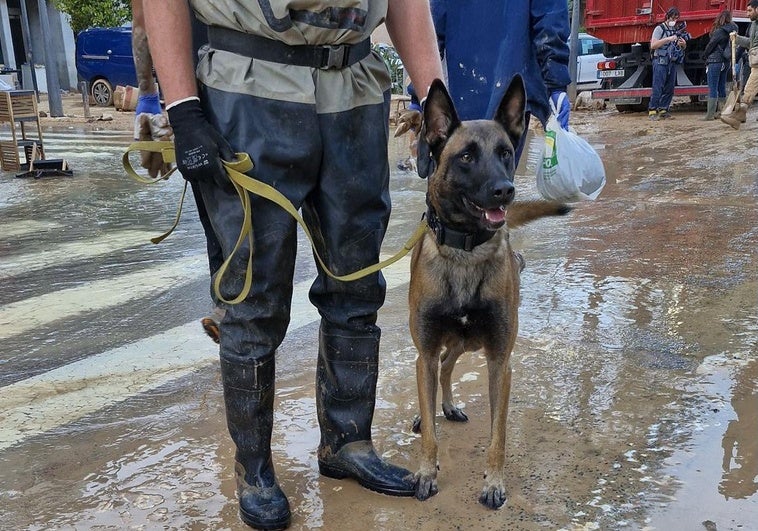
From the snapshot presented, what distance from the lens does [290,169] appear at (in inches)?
98.7

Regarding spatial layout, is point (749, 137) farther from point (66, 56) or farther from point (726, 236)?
point (66, 56)

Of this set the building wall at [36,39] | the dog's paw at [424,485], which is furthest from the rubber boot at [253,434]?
the building wall at [36,39]

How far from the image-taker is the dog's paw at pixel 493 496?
266 centimetres

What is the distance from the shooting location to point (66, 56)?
3186 centimetres

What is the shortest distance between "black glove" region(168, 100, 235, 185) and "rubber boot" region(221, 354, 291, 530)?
25.9 inches

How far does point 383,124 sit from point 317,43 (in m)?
0.39

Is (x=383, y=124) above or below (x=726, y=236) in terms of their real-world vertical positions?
above

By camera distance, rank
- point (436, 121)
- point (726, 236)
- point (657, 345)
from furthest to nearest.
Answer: point (726, 236) → point (657, 345) → point (436, 121)

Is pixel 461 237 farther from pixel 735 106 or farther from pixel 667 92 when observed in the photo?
pixel 667 92

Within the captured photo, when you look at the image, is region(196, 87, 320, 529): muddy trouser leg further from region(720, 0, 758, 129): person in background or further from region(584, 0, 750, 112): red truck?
region(584, 0, 750, 112): red truck

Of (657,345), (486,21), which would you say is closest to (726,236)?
(657,345)

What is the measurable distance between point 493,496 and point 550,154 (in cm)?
198

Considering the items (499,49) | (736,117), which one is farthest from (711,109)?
(499,49)

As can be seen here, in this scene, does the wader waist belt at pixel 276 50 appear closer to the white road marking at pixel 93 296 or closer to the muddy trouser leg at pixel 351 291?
the muddy trouser leg at pixel 351 291
